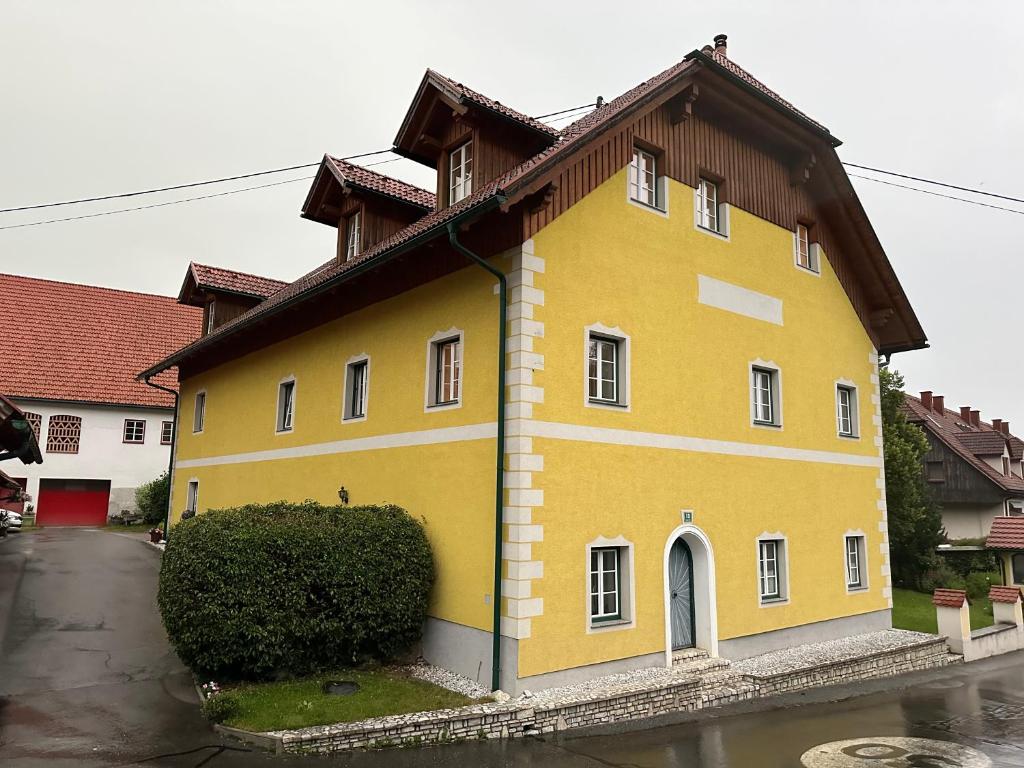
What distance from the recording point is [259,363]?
18.0 meters

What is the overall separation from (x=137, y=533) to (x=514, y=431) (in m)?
24.7

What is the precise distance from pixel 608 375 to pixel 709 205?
4.48 metres

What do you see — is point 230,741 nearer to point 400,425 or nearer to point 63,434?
point 400,425

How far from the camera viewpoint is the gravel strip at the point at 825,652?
12.1 m

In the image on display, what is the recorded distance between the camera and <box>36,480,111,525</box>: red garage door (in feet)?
104

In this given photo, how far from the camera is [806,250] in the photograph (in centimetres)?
1603

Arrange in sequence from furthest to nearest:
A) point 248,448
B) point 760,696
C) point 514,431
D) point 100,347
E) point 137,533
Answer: point 100,347 → point 137,533 → point 248,448 → point 760,696 → point 514,431

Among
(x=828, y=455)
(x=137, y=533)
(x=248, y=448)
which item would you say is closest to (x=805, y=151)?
(x=828, y=455)

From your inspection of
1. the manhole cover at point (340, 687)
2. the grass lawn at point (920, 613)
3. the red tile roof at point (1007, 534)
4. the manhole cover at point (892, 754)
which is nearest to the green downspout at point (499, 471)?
the manhole cover at point (340, 687)

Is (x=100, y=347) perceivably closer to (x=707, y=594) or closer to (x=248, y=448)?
(x=248, y=448)

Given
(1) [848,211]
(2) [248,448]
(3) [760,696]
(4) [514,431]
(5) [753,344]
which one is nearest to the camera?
(4) [514,431]

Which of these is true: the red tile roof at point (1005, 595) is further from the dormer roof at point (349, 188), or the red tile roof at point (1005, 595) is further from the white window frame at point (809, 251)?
the dormer roof at point (349, 188)

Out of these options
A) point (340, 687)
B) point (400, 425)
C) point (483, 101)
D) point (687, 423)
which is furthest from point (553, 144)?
point (340, 687)

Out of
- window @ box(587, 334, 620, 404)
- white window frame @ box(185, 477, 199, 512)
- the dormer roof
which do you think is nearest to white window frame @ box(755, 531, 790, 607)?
window @ box(587, 334, 620, 404)
